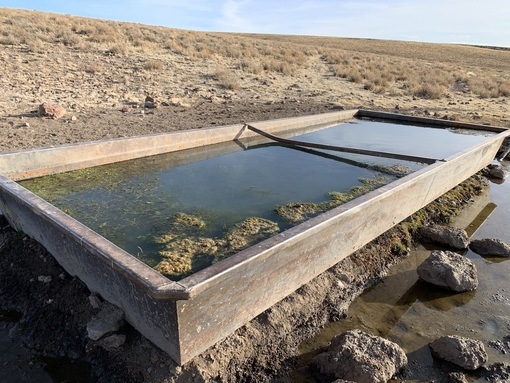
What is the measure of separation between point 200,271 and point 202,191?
8.05ft

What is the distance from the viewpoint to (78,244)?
2.53 m

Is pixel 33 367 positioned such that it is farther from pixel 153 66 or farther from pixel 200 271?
pixel 153 66

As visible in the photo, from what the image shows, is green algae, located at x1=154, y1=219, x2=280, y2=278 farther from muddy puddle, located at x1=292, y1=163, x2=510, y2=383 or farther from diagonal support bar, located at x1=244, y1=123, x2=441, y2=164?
diagonal support bar, located at x1=244, y1=123, x2=441, y2=164

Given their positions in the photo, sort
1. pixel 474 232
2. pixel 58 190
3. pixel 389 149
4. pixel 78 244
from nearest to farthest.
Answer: pixel 78 244
pixel 58 190
pixel 474 232
pixel 389 149

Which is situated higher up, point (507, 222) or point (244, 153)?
point (244, 153)

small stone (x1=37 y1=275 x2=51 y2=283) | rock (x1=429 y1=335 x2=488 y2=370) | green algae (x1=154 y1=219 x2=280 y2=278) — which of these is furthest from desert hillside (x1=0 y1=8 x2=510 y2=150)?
rock (x1=429 y1=335 x2=488 y2=370)

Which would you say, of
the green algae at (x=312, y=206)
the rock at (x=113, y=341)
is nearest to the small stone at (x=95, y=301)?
the rock at (x=113, y=341)

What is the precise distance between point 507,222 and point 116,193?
5.21 m

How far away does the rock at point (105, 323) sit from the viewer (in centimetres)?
239

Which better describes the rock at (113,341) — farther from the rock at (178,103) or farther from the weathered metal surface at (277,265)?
the rock at (178,103)

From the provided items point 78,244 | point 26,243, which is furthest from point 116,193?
point 78,244

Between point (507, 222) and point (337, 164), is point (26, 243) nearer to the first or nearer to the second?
point (337, 164)

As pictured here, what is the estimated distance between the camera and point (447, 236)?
4.42 metres

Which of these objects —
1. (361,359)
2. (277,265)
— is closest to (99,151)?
(277,265)
